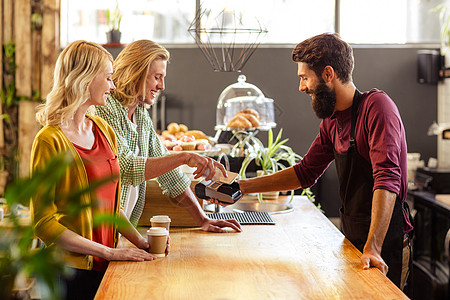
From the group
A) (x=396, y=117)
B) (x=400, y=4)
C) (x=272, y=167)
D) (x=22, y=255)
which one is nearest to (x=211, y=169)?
(x=396, y=117)

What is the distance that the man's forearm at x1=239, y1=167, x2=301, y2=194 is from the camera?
2.98m

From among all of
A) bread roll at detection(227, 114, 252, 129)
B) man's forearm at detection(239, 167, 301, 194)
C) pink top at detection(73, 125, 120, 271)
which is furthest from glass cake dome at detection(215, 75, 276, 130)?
pink top at detection(73, 125, 120, 271)

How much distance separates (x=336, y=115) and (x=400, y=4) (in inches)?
182

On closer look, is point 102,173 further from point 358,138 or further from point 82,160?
point 358,138

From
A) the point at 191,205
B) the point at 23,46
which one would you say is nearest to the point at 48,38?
the point at 23,46

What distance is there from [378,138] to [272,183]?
773 mm

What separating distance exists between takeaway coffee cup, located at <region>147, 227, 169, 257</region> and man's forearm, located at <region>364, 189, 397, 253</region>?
728 mm

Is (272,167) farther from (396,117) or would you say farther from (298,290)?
(298,290)

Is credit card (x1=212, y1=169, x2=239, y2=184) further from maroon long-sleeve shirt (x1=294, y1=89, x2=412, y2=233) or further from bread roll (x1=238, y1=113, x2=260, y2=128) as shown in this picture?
bread roll (x1=238, y1=113, x2=260, y2=128)

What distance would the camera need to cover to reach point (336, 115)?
268 cm

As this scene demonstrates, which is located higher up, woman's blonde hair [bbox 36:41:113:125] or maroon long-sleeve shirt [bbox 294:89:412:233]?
woman's blonde hair [bbox 36:41:113:125]

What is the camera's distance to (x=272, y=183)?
299 centimetres

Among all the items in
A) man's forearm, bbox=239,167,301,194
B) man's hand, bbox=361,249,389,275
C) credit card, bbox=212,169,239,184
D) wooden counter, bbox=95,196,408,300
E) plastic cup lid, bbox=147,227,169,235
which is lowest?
wooden counter, bbox=95,196,408,300

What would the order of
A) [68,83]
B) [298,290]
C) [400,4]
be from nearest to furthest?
[298,290] → [68,83] → [400,4]
